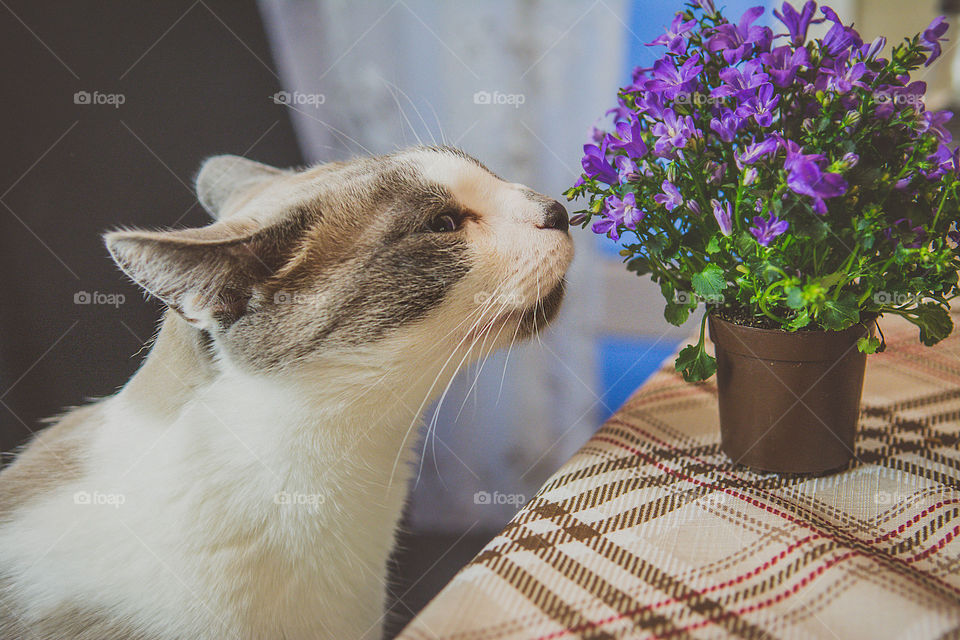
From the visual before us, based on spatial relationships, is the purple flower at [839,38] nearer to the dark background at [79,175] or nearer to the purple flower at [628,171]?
the purple flower at [628,171]

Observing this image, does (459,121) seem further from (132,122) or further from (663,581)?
(663,581)

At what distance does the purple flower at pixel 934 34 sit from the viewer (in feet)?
2.51

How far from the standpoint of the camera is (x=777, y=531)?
760 mm

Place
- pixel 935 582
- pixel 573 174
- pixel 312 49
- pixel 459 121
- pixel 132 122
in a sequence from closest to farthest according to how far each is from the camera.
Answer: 1. pixel 935 582
2. pixel 132 122
3. pixel 312 49
4. pixel 459 121
5. pixel 573 174

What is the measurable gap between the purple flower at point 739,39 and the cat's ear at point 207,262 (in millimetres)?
568

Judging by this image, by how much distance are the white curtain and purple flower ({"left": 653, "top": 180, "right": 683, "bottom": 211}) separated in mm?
684

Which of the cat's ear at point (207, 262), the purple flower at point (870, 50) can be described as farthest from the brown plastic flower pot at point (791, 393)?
the cat's ear at point (207, 262)

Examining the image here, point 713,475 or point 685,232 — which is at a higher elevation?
point 685,232

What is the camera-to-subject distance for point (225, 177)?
3.99 feet

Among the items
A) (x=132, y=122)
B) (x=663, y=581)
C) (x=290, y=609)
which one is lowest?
(x=290, y=609)

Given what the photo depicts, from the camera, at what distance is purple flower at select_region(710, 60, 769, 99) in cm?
76

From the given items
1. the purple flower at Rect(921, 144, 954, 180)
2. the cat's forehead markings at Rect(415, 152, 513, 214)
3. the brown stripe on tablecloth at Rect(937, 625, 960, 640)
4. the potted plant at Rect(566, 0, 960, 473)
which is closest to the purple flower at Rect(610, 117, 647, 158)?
the potted plant at Rect(566, 0, 960, 473)

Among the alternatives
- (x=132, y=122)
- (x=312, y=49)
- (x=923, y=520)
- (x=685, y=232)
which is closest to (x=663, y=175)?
(x=685, y=232)

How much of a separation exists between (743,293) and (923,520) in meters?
0.33
